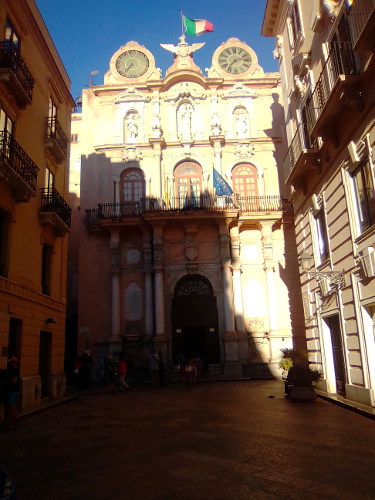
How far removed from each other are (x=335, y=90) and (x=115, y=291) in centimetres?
1634

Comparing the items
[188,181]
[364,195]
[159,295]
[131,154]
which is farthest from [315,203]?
[131,154]

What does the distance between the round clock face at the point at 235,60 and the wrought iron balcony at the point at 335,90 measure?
50.3 ft

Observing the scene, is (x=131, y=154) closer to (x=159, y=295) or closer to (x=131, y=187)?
(x=131, y=187)

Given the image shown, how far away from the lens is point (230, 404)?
1230cm

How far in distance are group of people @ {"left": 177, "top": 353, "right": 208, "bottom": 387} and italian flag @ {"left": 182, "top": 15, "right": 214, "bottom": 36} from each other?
19.5m

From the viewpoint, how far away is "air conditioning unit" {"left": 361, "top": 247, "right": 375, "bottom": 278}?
31.9ft

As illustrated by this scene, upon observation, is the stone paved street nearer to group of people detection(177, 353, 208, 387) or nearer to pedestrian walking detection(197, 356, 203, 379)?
group of people detection(177, 353, 208, 387)

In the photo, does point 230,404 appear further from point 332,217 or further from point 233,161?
point 233,161

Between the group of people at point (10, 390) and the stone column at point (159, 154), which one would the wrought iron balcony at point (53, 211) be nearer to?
the group of people at point (10, 390)

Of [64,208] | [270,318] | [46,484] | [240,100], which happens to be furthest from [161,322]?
[46,484]

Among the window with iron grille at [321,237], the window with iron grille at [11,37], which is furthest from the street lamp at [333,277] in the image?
the window with iron grille at [11,37]

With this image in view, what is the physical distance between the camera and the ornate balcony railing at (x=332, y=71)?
10469mm

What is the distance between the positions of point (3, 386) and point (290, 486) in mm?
7312

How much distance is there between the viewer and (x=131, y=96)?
26.7m
